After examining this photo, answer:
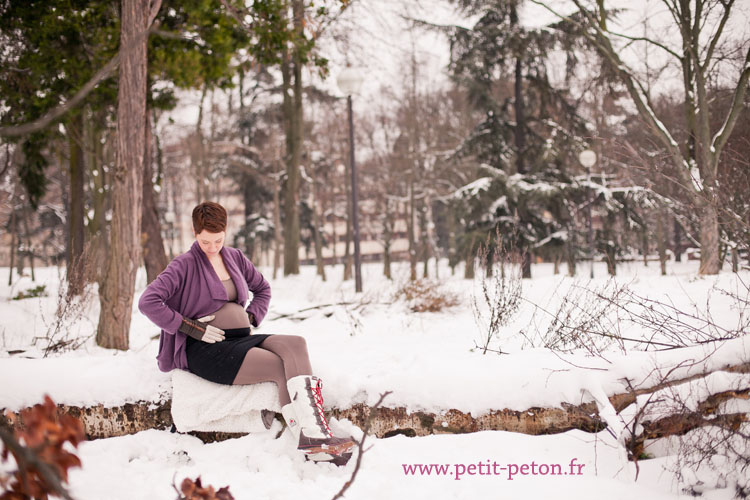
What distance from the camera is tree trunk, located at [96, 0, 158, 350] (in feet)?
16.6

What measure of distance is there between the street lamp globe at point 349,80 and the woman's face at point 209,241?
695cm

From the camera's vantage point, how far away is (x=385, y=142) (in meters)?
24.9

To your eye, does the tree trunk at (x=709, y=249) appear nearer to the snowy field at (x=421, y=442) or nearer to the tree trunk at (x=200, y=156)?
the snowy field at (x=421, y=442)

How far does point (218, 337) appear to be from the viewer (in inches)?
128

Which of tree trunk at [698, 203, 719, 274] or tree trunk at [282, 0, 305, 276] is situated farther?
tree trunk at [282, 0, 305, 276]

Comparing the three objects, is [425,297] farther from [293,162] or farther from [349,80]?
[293,162]

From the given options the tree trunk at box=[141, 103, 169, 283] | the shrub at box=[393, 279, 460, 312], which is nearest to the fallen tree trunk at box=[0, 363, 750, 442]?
the shrub at box=[393, 279, 460, 312]

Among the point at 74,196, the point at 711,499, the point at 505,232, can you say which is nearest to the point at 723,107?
the point at 505,232

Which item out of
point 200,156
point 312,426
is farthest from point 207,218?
point 200,156

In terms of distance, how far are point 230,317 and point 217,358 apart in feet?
0.99

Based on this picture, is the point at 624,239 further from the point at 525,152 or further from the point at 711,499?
the point at 711,499

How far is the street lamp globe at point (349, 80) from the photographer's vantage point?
954 centimetres

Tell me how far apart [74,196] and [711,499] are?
12.5 m

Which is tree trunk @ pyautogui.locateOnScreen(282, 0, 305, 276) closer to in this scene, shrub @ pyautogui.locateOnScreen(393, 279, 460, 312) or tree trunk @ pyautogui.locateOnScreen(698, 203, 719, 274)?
shrub @ pyautogui.locateOnScreen(393, 279, 460, 312)
